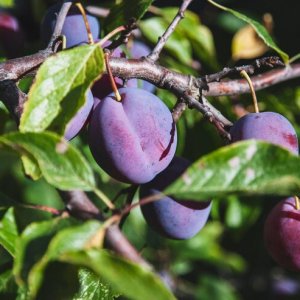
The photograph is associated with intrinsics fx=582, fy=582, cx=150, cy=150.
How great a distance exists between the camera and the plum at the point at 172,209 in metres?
0.90

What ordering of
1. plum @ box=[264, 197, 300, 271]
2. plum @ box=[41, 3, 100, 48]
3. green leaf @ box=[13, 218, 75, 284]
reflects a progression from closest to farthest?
green leaf @ box=[13, 218, 75, 284] → plum @ box=[264, 197, 300, 271] → plum @ box=[41, 3, 100, 48]

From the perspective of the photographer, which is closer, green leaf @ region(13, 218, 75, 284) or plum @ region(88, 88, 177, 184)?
green leaf @ region(13, 218, 75, 284)

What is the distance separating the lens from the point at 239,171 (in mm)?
660

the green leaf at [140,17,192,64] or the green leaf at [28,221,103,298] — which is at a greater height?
the green leaf at [28,221,103,298]

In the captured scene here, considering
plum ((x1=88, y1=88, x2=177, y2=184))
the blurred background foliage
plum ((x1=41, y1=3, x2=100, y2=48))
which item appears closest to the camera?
plum ((x1=88, y1=88, x2=177, y2=184))

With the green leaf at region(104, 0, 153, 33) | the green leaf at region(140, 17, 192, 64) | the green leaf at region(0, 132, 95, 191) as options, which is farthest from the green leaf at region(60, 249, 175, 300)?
the green leaf at region(140, 17, 192, 64)

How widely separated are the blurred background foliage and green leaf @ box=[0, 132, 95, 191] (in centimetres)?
13

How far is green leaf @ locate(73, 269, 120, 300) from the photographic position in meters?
0.84

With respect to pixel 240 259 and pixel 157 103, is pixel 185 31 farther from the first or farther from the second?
pixel 240 259

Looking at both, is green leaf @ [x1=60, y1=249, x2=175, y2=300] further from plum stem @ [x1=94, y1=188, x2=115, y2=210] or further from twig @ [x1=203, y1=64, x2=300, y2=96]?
twig @ [x1=203, y1=64, x2=300, y2=96]

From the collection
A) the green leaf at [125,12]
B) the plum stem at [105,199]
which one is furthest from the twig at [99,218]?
the green leaf at [125,12]

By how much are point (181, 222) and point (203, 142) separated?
49 cm

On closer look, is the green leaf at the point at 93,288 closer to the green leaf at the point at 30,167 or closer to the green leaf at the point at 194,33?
the green leaf at the point at 30,167

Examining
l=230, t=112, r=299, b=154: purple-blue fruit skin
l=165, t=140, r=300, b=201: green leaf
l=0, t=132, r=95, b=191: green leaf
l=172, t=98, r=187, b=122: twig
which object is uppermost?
l=0, t=132, r=95, b=191: green leaf
